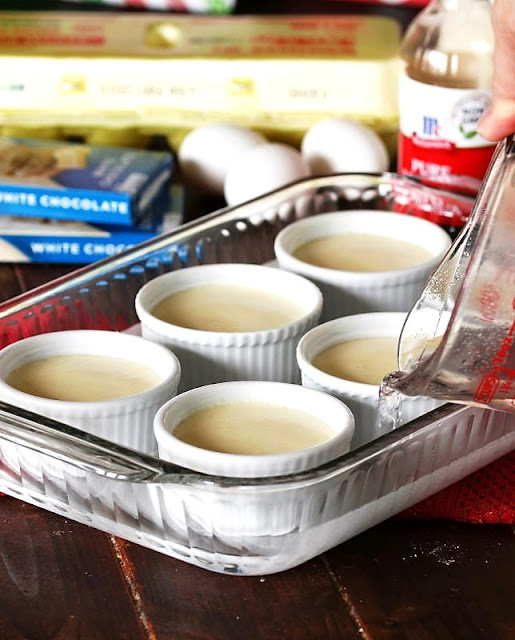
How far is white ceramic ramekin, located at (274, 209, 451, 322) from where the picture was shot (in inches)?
44.3

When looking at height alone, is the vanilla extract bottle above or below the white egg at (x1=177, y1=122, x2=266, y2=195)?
above

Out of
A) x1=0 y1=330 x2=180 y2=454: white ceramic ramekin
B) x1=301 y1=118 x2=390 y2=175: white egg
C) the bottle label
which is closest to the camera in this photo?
x1=0 y1=330 x2=180 y2=454: white ceramic ramekin

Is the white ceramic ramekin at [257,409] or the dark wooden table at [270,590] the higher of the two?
the white ceramic ramekin at [257,409]

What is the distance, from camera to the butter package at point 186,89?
4.98 feet

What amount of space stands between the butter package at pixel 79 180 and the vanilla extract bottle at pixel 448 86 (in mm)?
303

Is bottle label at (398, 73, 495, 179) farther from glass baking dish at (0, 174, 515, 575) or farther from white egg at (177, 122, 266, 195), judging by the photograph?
glass baking dish at (0, 174, 515, 575)

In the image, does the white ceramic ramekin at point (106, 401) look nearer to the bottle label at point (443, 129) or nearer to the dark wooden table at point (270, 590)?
the dark wooden table at point (270, 590)

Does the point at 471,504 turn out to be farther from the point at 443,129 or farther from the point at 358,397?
the point at 443,129

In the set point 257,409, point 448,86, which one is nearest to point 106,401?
point 257,409

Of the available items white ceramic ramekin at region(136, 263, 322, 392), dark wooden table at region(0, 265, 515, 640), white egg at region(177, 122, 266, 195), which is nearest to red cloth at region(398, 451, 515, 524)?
dark wooden table at region(0, 265, 515, 640)

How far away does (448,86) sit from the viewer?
1.31m

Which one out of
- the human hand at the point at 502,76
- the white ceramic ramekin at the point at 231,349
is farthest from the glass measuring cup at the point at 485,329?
the white ceramic ramekin at the point at 231,349

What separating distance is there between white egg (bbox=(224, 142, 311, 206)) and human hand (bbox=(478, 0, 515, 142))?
0.49m

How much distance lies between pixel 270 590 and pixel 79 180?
26.6 inches
